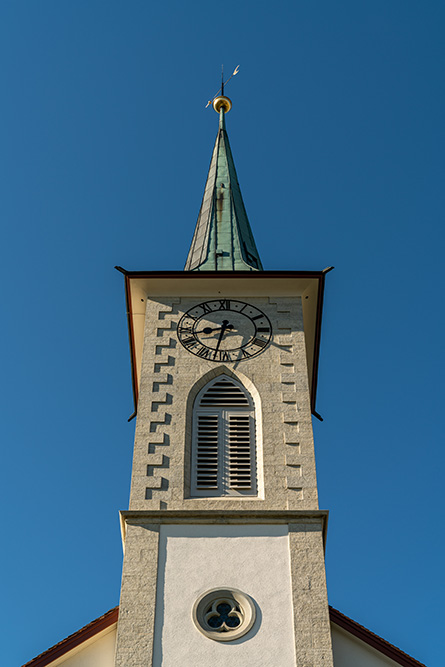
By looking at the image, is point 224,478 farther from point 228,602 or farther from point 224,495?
point 228,602

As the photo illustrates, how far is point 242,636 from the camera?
1432 centimetres

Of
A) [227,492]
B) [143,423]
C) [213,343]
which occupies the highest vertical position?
[213,343]

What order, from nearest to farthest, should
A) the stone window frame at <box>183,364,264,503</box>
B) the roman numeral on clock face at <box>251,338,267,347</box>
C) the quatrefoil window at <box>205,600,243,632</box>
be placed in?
the quatrefoil window at <box>205,600,243,632</box>, the stone window frame at <box>183,364,264,503</box>, the roman numeral on clock face at <box>251,338,267,347</box>

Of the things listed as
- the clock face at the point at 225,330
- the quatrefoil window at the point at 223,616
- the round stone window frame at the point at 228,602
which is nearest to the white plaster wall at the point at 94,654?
the round stone window frame at the point at 228,602

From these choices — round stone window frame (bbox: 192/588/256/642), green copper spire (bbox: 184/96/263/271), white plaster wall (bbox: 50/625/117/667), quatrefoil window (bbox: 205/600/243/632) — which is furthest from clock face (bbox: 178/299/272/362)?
white plaster wall (bbox: 50/625/117/667)

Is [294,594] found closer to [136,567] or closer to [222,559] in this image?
[222,559]

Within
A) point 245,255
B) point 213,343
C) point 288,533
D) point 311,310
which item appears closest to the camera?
point 288,533

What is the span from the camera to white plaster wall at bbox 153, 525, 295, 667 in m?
14.1

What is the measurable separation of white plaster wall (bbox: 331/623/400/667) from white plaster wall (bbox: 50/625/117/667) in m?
3.46

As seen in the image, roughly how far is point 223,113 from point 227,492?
15.1m

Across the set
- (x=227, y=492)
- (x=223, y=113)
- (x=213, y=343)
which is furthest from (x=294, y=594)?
(x=223, y=113)

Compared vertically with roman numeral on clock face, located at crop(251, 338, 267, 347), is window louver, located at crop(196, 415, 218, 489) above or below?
below

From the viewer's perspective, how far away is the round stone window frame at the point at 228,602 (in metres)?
14.3

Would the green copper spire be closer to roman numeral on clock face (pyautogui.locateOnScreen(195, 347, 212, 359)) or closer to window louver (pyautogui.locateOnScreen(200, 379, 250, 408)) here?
roman numeral on clock face (pyautogui.locateOnScreen(195, 347, 212, 359))
